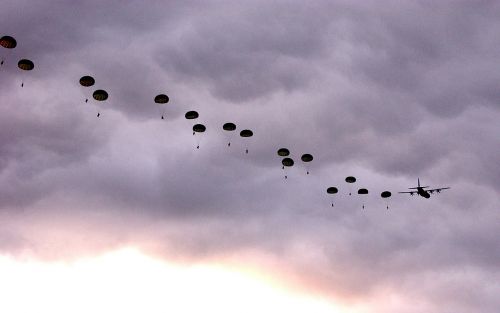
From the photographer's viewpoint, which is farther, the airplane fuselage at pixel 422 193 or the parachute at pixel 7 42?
the airplane fuselage at pixel 422 193

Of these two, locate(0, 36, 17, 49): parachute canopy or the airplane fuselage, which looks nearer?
locate(0, 36, 17, 49): parachute canopy

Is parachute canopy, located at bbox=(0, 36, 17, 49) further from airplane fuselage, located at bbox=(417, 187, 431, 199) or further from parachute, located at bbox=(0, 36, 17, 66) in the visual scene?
airplane fuselage, located at bbox=(417, 187, 431, 199)

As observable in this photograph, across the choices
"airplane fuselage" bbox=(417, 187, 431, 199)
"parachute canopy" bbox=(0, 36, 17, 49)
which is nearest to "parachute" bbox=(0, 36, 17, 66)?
"parachute canopy" bbox=(0, 36, 17, 49)

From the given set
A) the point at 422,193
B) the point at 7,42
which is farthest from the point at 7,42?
the point at 422,193

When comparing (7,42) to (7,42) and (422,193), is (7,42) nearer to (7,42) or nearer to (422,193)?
(7,42)

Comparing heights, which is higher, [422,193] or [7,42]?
[422,193]

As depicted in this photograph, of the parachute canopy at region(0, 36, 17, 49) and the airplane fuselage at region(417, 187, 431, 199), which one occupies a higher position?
the airplane fuselage at region(417, 187, 431, 199)

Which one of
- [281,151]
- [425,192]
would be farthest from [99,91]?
[425,192]

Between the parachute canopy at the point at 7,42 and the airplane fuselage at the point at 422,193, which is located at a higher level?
the airplane fuselage at the point at 422,193

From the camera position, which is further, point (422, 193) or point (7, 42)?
point (422, 193)

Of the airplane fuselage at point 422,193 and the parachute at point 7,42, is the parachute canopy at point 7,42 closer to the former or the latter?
the parachute at point 7,42

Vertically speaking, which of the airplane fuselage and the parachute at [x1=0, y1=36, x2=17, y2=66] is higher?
the airplane fuselage

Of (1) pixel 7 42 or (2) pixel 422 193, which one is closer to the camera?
(1) pixel 7 42

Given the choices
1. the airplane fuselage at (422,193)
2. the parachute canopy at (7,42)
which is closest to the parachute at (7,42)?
the parachute canopy at (7,42)
